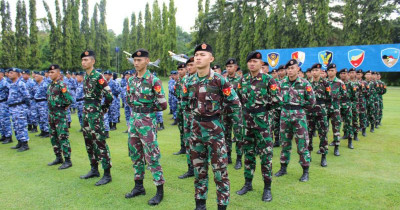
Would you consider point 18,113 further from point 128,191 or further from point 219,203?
point 219,203

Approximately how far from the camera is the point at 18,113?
7219 millimetres

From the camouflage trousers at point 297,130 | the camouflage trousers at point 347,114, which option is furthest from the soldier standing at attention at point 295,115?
the camouflage trousers at point 347,114

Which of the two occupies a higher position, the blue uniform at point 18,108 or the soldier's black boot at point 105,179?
the blue uniform at point 18,108

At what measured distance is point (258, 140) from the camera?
425 centimetres

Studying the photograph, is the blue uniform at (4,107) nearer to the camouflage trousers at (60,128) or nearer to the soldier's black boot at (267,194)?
the camouflage trousers at (60,128)

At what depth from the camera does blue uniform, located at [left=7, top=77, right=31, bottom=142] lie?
23.5 feet

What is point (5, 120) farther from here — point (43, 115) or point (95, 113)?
point (95, 113)

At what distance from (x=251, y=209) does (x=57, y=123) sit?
4176 mm

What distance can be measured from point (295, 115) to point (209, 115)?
7.43 ft

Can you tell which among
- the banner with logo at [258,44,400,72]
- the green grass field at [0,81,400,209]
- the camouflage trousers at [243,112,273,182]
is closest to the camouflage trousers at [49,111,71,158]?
the green grass field at [0,81,400,209]

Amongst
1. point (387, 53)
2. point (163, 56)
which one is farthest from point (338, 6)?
point (163, 56)

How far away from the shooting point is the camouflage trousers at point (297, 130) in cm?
491

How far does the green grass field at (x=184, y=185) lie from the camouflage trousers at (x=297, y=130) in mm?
520

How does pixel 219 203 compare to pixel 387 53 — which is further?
pixel 387 53
